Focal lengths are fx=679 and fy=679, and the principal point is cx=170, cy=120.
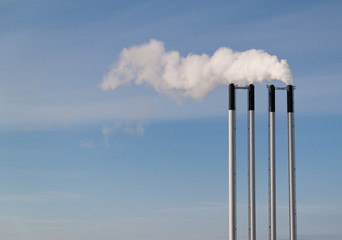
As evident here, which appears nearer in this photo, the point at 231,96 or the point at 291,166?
the point at 231,96

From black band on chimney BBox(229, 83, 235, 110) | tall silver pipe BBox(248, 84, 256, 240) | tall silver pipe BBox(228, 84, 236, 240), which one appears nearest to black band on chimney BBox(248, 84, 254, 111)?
tall silver pipe BBox(248, 84, 256, 240)

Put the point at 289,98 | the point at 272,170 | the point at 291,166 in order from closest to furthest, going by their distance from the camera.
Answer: the point at 272,170 < the point at 291,166 < the point at 289,98

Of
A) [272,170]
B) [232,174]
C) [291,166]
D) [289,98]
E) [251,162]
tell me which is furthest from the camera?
[289,98]

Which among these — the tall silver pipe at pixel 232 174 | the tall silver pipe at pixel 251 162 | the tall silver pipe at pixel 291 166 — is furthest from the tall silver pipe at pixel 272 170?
the tall silver pipe at pixel 232 174

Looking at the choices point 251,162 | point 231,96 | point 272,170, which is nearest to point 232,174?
point 251,162

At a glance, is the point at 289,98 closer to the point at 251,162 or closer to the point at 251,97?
the point at 251,97

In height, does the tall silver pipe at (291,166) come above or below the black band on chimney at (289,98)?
below

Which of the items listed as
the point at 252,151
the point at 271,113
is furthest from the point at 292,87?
the point at 252,151

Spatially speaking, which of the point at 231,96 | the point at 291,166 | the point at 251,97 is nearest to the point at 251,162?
the point at 291,166

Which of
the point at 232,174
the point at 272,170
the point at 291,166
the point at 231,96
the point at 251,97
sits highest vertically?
the point at 251,97

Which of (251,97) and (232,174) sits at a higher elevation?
(251,97)

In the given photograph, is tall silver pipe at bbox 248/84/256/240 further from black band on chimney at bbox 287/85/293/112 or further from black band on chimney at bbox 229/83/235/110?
black band on chimney at bbox 287/85/293/112

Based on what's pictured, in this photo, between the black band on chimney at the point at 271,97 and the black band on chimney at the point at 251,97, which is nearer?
the black band on chimney at the point at 251,97

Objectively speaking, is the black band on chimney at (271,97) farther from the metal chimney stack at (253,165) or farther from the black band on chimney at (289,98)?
the black band on chimney at (289,98)
